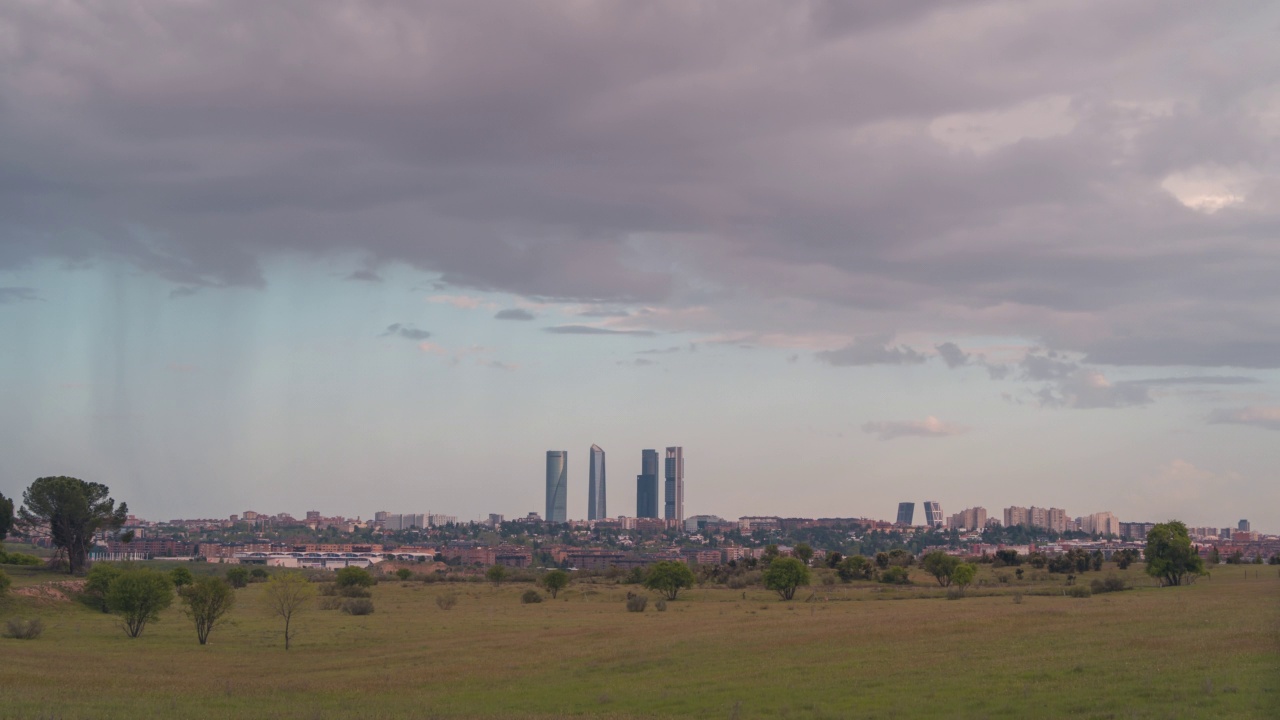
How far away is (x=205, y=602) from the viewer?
2744 inches

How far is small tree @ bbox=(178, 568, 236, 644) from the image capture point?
69.2 metres

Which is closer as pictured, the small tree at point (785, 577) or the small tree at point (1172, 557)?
the small tree at point (1172, 557)

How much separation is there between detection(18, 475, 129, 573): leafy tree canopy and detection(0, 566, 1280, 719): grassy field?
155ft

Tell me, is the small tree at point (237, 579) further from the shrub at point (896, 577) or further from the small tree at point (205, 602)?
the shrub at point (896, 577)

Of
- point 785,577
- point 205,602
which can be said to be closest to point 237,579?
point 205,602

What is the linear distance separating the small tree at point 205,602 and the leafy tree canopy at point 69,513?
2467 inches

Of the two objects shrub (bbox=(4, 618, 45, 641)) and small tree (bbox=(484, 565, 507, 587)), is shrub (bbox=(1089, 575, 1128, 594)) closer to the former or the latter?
small tree (bbox=(484, 565, 507, 587))

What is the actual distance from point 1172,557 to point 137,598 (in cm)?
9359

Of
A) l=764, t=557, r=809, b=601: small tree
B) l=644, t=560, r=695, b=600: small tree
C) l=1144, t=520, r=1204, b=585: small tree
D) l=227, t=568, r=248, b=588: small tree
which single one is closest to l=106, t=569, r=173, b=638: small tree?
l=644, t=560, r=695, b=600: small tree

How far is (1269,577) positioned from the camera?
3991 inches

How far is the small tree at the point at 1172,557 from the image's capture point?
331ft

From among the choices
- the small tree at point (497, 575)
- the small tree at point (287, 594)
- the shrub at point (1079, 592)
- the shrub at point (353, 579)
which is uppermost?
the small tree at point (287, 594)

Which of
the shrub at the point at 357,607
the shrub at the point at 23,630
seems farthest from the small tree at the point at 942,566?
the shrub at the point at 23,630

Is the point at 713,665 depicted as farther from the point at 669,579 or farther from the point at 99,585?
the point at 99,585
